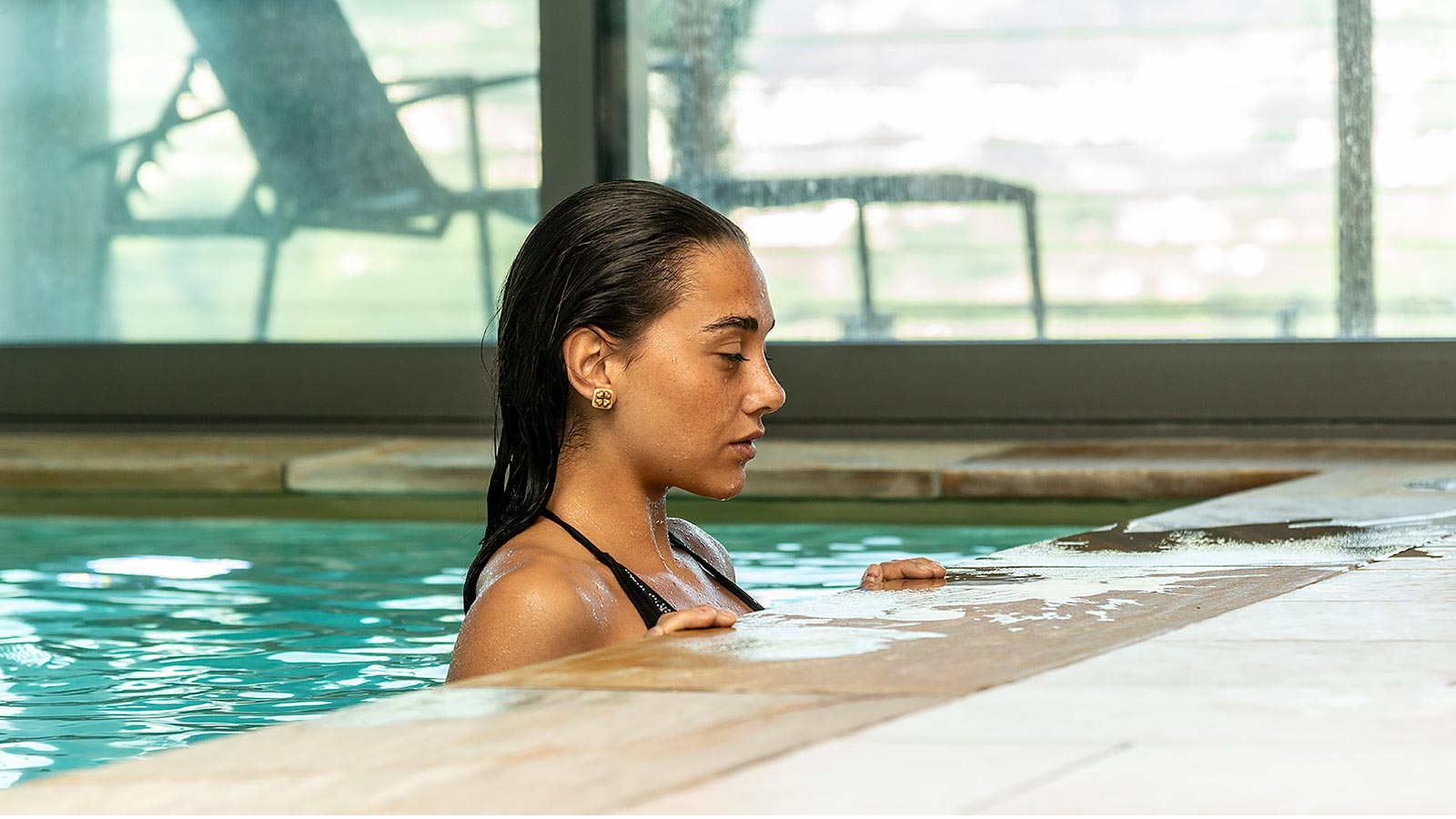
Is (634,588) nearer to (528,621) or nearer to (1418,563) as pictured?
(528,621)

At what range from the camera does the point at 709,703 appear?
121cm

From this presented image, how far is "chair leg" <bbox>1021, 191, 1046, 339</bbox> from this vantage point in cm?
486

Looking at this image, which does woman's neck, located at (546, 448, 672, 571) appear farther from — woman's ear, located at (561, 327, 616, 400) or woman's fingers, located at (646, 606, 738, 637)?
woman's fingers, located at (646, 606, 738, 637)

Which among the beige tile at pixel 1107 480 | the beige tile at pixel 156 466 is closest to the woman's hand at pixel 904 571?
the beige tile at pixel 1107 480

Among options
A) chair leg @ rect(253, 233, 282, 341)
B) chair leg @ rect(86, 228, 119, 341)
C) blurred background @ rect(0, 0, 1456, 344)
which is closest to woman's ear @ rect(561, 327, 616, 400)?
blurred background @ rect(0, 0, 1456, 344)

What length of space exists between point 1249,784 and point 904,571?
3.37 feet

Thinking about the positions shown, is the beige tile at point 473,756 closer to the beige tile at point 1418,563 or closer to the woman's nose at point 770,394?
the woman's nose at point 770,394

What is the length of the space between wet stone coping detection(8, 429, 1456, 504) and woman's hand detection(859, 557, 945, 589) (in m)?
1.64

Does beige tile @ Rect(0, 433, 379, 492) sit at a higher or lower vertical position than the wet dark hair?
lower

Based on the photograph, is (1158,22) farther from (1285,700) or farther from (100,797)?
A: (100,797)

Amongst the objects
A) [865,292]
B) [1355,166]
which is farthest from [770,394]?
[1355,166]

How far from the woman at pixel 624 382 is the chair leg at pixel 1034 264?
2.93m

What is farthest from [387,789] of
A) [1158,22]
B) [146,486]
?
[1158,22]

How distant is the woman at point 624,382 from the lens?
1.92m
